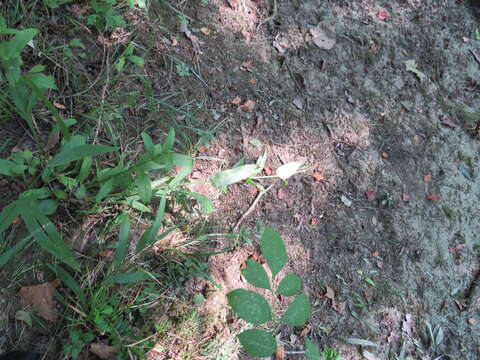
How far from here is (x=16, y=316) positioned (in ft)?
4.99

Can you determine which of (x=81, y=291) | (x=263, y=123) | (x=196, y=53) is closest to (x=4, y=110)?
(x=81, y=291)

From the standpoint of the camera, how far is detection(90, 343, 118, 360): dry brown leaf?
156 centimetres

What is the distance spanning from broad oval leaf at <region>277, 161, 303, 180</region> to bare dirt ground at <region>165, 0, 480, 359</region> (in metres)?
0.06

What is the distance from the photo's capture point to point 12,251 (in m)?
1.49

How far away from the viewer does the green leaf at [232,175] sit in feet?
6.43

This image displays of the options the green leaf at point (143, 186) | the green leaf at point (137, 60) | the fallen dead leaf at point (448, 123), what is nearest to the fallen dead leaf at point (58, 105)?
the green leaf at point (137, 60)

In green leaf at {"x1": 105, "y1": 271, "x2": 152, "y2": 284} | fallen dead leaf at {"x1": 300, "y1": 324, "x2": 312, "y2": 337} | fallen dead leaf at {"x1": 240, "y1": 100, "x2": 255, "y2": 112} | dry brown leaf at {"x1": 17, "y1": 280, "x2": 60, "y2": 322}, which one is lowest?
fallen dead leaf at {"x1": 300, "y1": 324, "x2": 312, "y2": 337}

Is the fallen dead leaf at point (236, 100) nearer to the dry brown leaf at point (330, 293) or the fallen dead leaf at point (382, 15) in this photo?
the dry brown leaf at point (330, 293)

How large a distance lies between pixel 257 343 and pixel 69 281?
0.78 metres

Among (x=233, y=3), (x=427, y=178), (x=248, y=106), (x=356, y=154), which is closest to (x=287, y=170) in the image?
(x=248, y=106)

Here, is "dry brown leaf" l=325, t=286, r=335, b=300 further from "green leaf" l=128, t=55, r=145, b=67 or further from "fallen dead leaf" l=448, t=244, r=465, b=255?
"green leaf" l=128, t=55, r=145, b=67

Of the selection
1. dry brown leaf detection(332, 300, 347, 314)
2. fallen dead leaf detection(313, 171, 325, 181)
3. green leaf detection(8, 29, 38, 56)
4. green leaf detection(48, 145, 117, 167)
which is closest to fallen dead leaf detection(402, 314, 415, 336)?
dry brown leaf detection(332, 300, 347, 314)

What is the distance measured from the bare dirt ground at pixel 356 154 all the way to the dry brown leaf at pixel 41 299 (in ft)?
2.29

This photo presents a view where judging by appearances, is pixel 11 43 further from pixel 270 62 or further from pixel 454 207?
pixel 454 207
